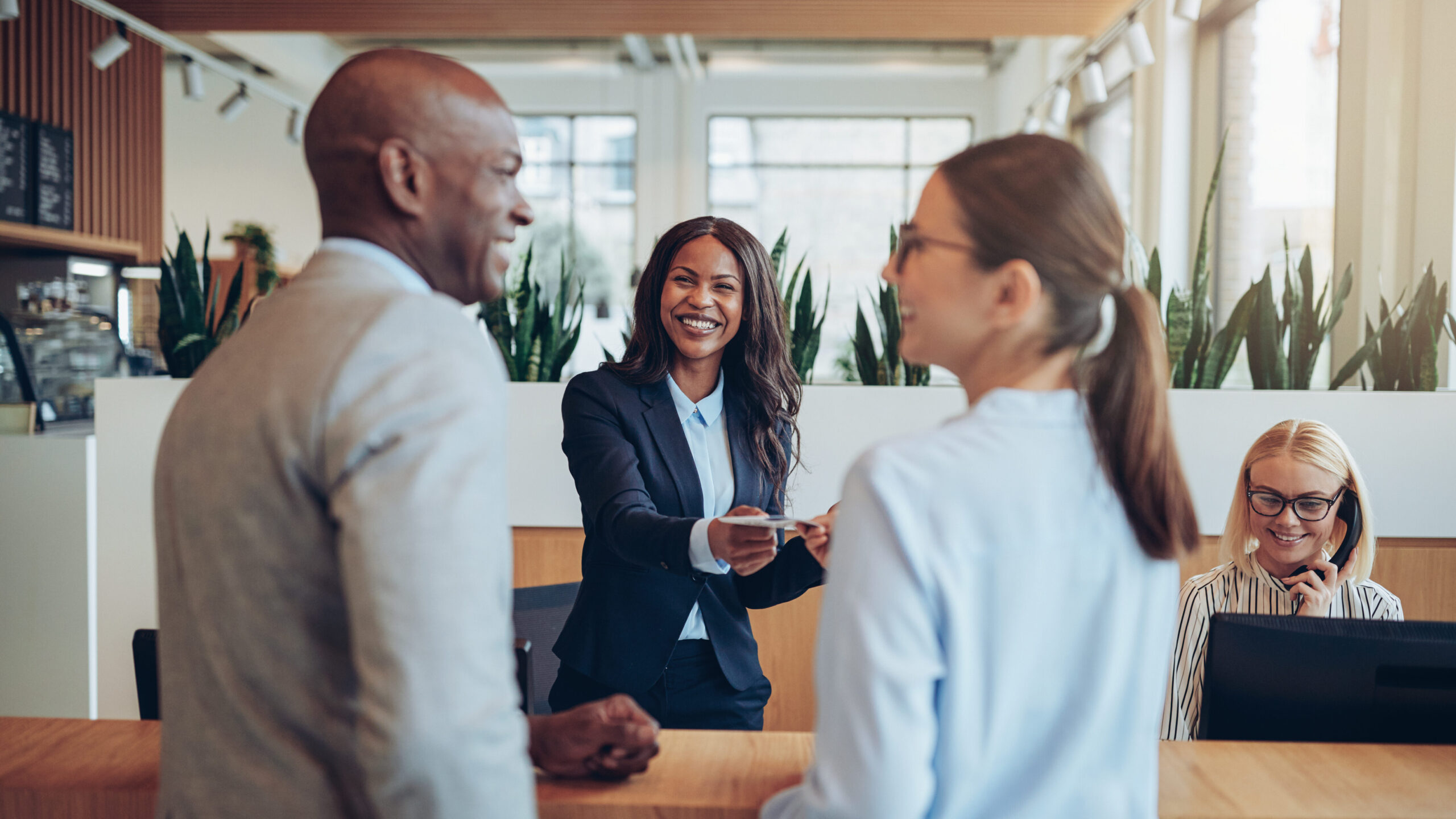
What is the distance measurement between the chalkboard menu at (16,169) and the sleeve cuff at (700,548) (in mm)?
5499

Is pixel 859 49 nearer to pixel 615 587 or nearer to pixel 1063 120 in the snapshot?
pixel 1063 120

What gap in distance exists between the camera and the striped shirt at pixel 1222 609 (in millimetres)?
1795

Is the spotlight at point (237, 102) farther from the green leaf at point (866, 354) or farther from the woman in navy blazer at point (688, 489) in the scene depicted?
the woman in navy blazer at point (688, 489)

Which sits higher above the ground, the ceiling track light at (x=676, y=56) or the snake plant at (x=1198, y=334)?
the ceiling track light at (x=676, y=56)

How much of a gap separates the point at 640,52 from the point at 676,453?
8740 millimetres

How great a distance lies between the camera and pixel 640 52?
383 inches

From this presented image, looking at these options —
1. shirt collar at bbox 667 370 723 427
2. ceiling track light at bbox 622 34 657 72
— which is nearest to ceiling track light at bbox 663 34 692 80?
ceiling track light at bbox 622 34 657 72

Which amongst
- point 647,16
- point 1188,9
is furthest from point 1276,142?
point 647,16

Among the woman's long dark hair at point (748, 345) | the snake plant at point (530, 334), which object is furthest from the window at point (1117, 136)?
the woman's long dark hair at point (748, 345)

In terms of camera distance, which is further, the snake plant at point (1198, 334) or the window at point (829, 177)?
the window at point (829, 177)

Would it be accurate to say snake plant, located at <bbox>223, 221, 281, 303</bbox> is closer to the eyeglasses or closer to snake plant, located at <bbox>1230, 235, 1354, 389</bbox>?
snake plant, located at <bbox>1230, 235, 1354, 389</bbox>

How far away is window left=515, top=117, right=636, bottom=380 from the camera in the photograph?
33.9 ft

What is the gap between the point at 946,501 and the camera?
778 millimetres

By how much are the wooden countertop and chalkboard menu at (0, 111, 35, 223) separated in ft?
17.1
